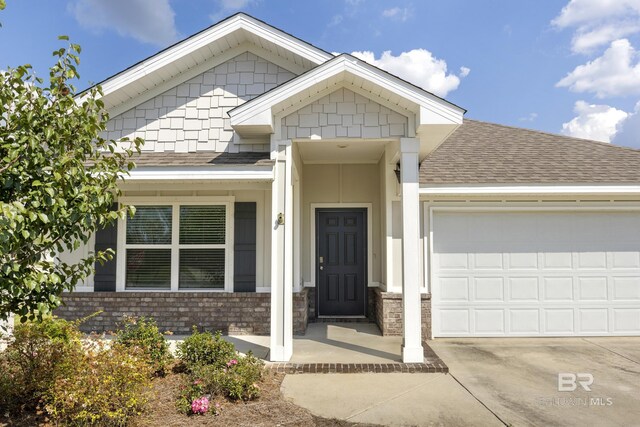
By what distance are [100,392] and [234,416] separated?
1246 mm

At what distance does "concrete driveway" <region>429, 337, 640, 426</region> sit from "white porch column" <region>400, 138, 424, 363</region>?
636 millimetres

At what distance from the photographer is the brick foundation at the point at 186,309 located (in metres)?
7.53

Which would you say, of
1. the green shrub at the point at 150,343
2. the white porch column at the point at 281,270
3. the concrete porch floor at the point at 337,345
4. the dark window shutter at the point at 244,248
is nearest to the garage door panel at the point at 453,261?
the concrete porch floor at the point at 337,345

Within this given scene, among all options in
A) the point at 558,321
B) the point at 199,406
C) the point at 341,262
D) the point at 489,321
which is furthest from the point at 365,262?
the point at 199,406

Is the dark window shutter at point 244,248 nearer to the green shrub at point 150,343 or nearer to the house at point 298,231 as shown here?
the house at point 298,231

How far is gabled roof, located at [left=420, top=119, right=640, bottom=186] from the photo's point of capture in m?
7.55

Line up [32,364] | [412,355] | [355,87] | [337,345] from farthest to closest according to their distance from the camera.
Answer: [337,345], [355,87], [412,355], [32,364]

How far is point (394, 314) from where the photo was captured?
→ 7.41 m

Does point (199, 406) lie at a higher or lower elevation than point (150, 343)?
lower

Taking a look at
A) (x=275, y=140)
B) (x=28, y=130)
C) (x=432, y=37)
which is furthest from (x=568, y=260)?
(x=28, y=130)

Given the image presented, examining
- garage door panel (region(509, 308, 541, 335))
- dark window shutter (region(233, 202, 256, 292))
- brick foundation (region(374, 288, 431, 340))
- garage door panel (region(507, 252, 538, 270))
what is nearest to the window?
dark window shutter (region(233, 202, 256, 292))

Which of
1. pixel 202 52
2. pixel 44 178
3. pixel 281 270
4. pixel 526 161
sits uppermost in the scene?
pixel 202 52

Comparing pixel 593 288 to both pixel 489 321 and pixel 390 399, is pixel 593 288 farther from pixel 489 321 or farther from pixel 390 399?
pixel 390 399

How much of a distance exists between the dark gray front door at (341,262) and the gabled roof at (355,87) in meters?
3.52
